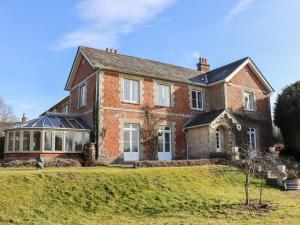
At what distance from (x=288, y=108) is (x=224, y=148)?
6.73m

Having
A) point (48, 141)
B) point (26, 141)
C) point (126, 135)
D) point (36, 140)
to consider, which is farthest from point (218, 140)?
point (26, 141)

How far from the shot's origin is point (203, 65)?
3319 centimetres

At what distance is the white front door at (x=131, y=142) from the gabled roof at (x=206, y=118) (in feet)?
14.5

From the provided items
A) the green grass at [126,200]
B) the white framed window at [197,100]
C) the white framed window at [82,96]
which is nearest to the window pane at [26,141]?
the white framed window at [82,96]

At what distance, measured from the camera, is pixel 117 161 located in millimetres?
22094

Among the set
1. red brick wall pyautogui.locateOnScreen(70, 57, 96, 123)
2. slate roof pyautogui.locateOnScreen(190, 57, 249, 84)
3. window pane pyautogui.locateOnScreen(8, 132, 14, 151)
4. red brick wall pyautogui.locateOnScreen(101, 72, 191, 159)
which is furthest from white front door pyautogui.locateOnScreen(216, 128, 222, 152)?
window pane pyautogui.locateOnScreen(8, 132, 14, 151)

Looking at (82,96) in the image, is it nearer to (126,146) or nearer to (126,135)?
(126,135)

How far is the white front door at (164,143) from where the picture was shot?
24406mm

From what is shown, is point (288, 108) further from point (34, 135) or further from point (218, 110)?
point (34, 135)

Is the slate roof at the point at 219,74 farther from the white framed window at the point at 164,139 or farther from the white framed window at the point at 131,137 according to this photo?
the white framed window at the point at 131,137

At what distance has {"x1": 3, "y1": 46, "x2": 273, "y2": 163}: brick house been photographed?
22.8m

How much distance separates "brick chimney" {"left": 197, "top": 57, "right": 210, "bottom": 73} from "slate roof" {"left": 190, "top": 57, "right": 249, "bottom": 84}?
7.44 feet

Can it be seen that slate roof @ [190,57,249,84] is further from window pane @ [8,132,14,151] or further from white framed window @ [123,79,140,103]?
window pane @ [8,132,14,151]

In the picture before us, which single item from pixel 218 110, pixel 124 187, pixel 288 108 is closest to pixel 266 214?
pixel 124 187
